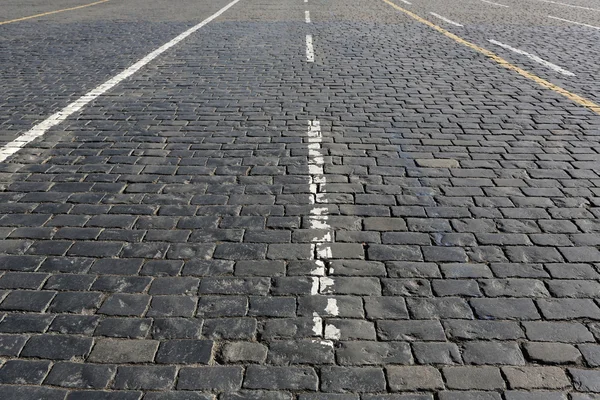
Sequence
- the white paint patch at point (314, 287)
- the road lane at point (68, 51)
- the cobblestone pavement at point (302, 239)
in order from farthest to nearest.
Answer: the road lane at point (68, 51) → the white paint patch at point (314, 287) → the cobblestone pavement at point (302, 239)

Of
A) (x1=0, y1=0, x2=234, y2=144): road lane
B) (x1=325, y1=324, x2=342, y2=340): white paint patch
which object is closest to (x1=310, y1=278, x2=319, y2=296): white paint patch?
(x1=325, y1=324, x2=342, y2=340): white paint patch

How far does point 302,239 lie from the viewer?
15.0 feet

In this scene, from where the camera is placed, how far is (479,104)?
8.30 metres

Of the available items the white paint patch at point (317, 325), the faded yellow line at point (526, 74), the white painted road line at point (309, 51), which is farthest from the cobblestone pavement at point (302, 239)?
the white painted road line at point (309, 51)

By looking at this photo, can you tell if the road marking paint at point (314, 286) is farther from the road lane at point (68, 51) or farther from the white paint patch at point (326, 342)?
the road lane at point (68, 51)

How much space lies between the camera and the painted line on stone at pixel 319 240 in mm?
3564

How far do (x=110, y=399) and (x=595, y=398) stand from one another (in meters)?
2.58

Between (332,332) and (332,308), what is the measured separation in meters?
0.25

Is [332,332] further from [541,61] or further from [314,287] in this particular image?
[541,61]

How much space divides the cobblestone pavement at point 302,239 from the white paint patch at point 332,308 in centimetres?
2

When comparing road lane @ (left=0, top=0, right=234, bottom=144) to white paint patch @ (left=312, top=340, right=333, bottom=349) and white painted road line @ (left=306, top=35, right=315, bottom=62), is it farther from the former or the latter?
white paint patch @ (left=312, top=340, right=333, bottom=349)

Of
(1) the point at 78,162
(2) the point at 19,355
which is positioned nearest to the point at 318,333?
(2) the point at 19,355

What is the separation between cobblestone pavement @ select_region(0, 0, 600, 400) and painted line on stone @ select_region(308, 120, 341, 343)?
2 cm

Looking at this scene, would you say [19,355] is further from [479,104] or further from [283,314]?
[479,104]
